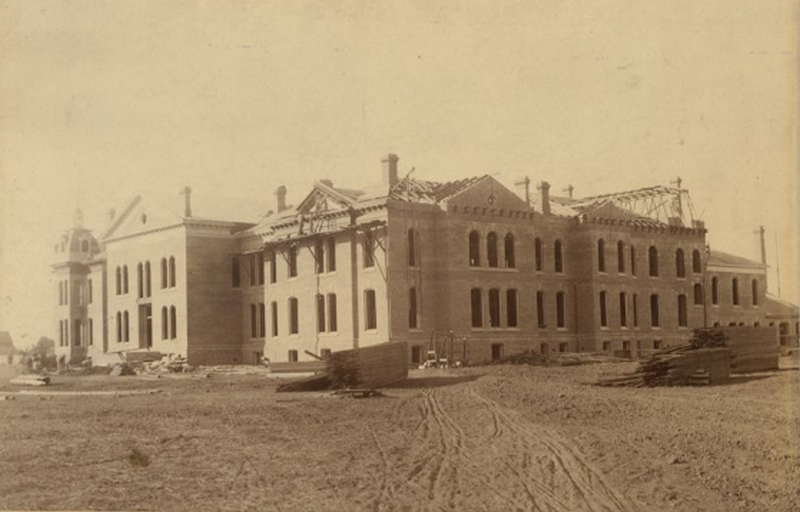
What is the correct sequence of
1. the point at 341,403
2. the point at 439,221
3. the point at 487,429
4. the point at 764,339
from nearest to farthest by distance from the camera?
the point at 487,429 → the point at 341,403 → the point at 764,339 → the point at 439,221

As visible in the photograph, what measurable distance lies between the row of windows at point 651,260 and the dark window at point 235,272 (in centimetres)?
1961

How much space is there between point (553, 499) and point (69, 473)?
25.8ft

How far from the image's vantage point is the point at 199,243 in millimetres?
49812

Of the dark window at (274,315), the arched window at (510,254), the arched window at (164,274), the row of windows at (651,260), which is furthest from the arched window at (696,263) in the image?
the arched window at (164,274)

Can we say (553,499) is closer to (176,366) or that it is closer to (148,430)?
(148,430)

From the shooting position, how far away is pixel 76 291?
6325 cm

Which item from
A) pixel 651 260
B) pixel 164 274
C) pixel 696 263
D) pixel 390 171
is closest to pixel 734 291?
pixel 696 263

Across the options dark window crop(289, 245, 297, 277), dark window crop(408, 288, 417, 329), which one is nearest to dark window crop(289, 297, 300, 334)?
dark window crop(289, 245, 297, 277)

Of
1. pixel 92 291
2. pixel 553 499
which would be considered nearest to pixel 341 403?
pixel 553 499

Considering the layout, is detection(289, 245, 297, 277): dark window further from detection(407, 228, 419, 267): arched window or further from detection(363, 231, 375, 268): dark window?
detection(407, 228, 419, 267): arched window

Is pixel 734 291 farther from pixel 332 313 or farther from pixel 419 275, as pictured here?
pixel 332 313

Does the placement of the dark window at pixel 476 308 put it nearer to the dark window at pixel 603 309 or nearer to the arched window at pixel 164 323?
the dark window at pixel 603 309

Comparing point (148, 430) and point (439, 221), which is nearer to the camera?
point (148, 430)

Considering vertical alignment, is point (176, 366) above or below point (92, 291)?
below
